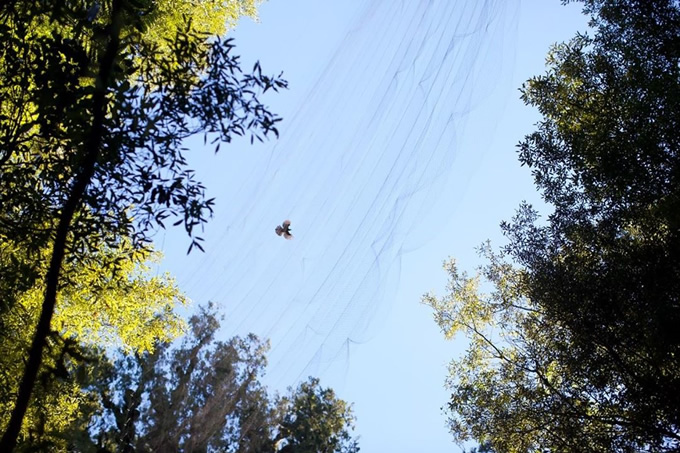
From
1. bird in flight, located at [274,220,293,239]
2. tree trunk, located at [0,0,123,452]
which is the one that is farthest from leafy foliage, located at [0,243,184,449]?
tree trunk, located at [0,0,123,452]

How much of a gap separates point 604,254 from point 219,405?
18867 millimetres

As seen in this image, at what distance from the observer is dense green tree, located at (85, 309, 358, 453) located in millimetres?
21188

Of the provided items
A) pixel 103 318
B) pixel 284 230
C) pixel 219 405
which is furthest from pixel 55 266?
pixel 219 405

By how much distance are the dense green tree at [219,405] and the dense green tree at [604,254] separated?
14917mm

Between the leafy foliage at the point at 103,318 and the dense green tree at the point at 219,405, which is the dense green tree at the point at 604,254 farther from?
the dense green tree at the point at 219,405

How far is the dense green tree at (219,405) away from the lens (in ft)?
69.5

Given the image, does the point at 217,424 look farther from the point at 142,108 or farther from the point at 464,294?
the point at 142,108

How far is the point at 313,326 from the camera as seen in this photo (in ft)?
38.3

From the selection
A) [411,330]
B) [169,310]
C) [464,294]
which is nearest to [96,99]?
[169,310]

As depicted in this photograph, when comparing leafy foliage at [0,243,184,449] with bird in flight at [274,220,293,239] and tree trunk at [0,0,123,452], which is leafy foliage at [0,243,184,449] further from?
tree trunk at [0,0,123,452]

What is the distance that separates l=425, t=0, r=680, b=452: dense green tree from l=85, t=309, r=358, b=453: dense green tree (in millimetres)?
14917

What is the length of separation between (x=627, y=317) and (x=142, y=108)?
752 cm

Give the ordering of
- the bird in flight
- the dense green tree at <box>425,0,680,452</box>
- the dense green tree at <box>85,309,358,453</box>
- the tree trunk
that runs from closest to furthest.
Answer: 1. the tree trunk
2. the dense green tree at <box>425,0,680,452</box>
3. the bird in flight
4. the dense green tree at <box>85,309,358,453</box>

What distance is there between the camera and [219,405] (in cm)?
2225
